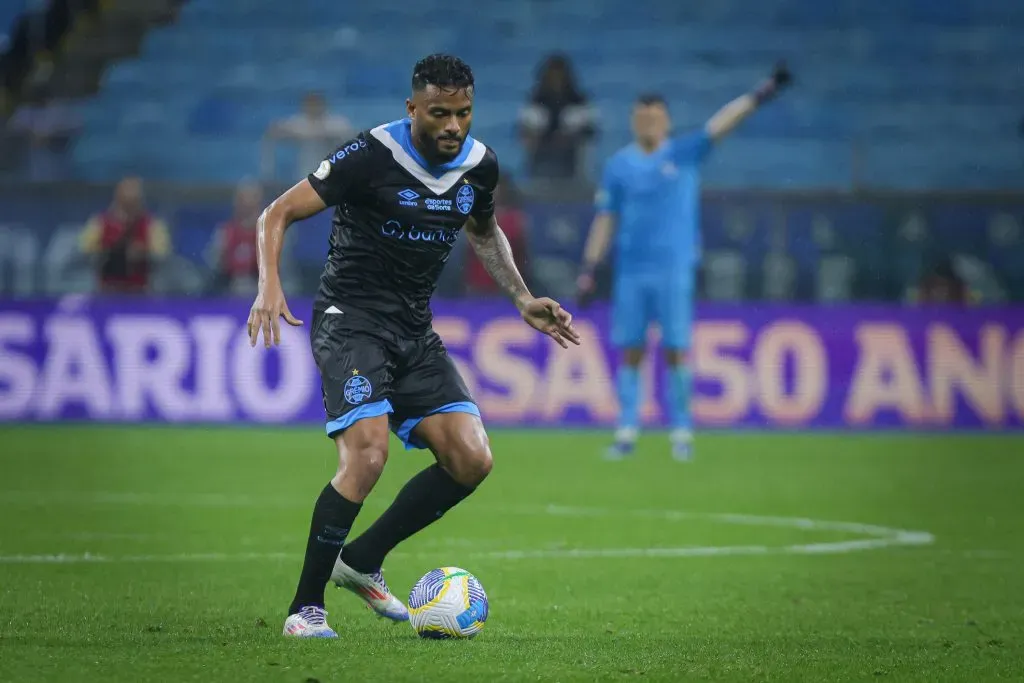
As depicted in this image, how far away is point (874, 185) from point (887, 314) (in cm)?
135

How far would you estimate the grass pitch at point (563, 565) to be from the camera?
5.35 metres

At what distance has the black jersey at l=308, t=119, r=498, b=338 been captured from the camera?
614 cm

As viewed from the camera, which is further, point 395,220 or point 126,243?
point 126,243

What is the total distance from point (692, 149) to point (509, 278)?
7611mm

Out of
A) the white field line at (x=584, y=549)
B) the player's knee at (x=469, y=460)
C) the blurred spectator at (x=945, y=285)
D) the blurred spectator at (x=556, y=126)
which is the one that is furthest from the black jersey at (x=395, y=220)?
the blurred spectator at (x=556, y=126)

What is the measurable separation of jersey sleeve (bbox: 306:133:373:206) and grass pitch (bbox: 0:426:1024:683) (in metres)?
1.51

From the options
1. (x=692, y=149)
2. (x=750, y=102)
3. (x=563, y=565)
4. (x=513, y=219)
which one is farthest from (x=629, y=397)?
(x=563, y=565)

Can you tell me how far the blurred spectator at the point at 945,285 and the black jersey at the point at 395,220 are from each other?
421 inches

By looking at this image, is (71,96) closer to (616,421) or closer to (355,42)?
(355,42)

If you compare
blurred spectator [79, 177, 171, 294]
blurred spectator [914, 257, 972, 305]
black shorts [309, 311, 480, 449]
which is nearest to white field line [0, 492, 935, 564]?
black shorts [309, 311, 480, 449]

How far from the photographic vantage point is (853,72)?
21.9m

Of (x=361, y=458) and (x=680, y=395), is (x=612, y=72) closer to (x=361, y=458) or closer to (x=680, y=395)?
(x=680, y=395)

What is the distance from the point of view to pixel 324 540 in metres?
5.88

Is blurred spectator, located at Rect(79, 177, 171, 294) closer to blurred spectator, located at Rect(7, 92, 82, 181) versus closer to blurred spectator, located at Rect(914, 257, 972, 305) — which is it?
blurred spectator, located at Rect(7, 92, 82, 181)
